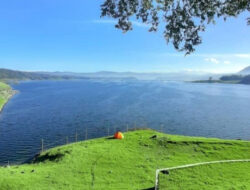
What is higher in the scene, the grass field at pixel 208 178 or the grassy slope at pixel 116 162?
the grass field at pixel 208 178

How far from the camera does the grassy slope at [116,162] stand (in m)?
20.5

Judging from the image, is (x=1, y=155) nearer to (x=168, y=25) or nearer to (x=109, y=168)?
(x=109, y=168)

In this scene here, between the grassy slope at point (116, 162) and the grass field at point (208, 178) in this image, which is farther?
the grassy slope at point (116, 162)

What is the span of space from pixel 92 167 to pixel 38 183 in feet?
18.7

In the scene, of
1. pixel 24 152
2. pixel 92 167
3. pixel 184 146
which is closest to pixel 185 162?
pixel 184 146

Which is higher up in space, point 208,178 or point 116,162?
point 208,178

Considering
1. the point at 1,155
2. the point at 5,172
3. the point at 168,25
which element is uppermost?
the point at 168,25

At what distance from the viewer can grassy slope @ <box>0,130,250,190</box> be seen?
2048cm

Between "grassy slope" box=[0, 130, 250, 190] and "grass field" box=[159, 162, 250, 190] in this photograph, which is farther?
"grassy slope" box=[0, 130, 250, 190]

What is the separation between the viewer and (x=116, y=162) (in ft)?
84.2

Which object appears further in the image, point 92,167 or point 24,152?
point 24,152

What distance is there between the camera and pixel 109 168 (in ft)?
79.1

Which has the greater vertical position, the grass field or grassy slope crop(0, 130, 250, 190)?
the grass field

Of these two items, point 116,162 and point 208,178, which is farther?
point 116,162
